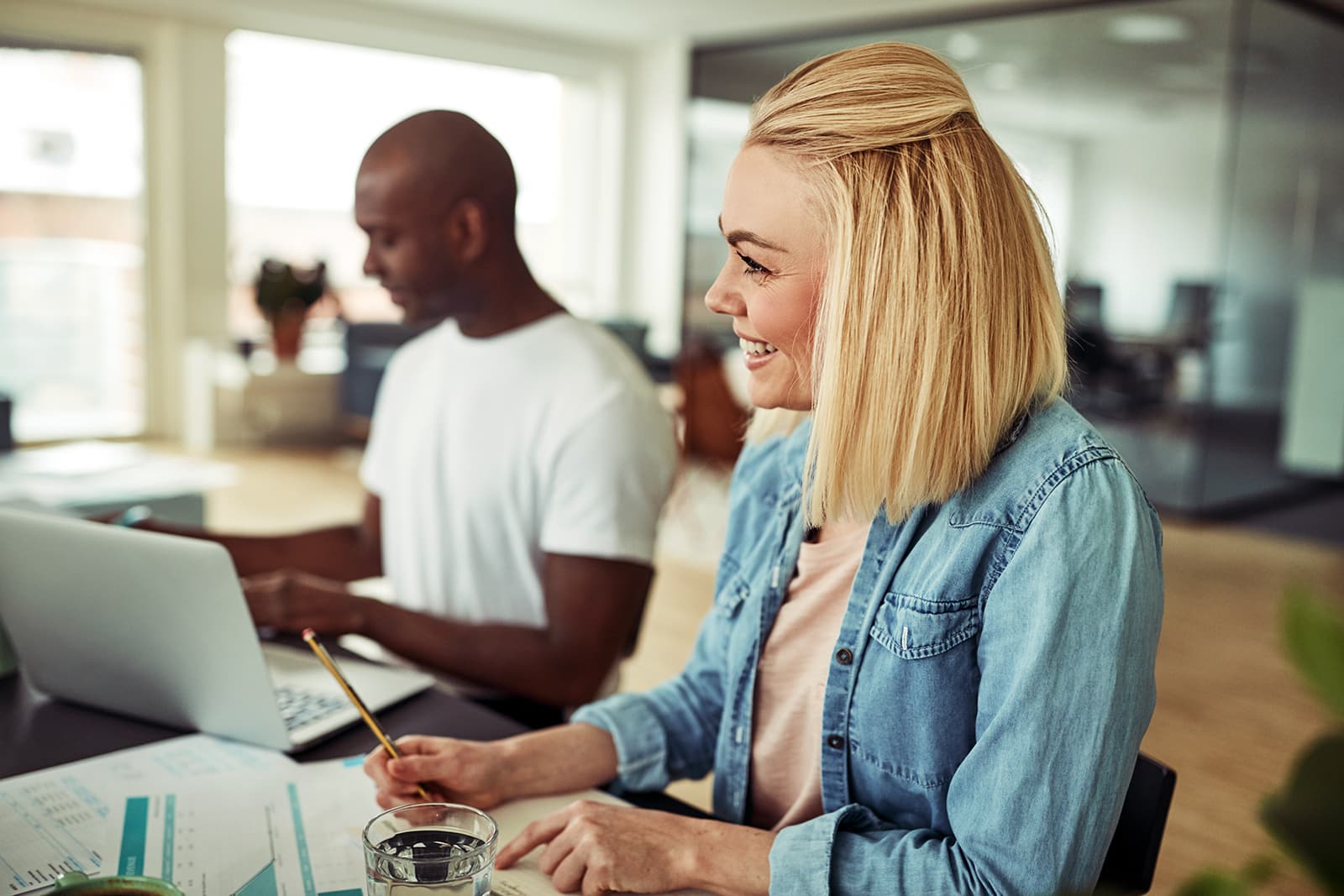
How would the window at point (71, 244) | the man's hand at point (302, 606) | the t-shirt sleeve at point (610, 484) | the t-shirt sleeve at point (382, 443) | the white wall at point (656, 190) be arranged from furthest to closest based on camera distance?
the white wall at point (656, 190)
the window at point (71, 244)
the t-shirt sleeve at point (382, 443)
the t-shirt sleeve at point (610, 484)
the man's hand at point (302, 606)

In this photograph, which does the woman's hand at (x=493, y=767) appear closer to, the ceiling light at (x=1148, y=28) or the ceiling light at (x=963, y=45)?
the ceiling light at (x=1148, y=28)

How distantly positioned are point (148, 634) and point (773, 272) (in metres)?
0.71

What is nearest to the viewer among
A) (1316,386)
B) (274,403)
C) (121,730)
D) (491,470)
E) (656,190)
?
(121,730)

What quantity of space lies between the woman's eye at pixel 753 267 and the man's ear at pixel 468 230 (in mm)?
655

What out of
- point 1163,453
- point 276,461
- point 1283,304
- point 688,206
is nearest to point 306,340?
point 276,461

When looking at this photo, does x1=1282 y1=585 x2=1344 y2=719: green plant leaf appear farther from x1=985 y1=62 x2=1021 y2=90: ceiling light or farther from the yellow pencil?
x1=985 y1=62 x2=1021 y2=90: ceiling light

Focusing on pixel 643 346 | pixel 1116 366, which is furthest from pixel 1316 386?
pixel 643 346

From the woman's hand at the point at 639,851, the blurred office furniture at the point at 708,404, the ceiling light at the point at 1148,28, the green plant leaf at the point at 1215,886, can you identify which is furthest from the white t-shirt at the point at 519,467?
the ceiling light at the point at 1148,28

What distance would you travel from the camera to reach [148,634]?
1156 millimetres

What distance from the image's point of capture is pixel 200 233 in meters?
7.77

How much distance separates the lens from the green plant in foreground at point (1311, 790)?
0.27 meters

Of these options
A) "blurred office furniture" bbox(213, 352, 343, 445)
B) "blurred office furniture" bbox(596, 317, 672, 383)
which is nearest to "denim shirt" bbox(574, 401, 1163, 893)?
"blurred office furniture" bbox(596, 317, 672, 383)

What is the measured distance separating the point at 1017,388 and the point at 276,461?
688 cm

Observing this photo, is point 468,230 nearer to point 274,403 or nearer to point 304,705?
point 304,705
